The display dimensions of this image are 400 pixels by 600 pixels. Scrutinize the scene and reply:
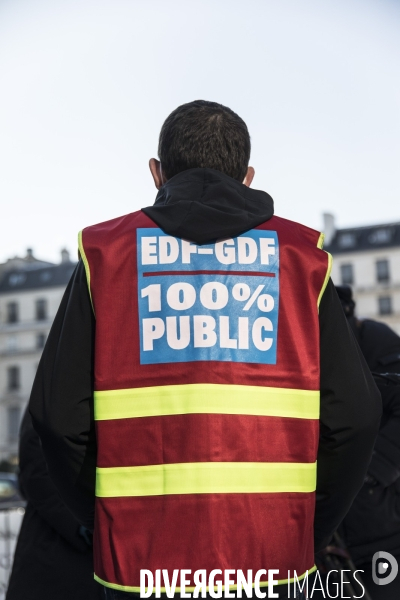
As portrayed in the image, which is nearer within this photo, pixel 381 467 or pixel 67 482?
pixel 67 482

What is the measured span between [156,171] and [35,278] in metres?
64.6

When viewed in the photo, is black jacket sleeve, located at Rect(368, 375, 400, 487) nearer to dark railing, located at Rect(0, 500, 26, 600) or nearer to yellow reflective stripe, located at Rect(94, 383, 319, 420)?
yellow reflective stripe, located at Rect(94, 383, 319, 420)

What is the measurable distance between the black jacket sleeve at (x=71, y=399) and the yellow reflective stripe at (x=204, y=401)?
6 centimetres

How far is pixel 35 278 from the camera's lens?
6562 centimetres

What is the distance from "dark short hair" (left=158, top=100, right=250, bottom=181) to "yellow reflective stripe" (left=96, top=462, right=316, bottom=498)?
0.71m

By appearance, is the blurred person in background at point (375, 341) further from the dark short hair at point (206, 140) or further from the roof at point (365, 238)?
the roof at point (365, 238)

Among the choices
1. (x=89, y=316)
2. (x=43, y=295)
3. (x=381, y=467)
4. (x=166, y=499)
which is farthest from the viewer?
(x=43, y=295)

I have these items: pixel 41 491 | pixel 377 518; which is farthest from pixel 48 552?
pixel 377 518

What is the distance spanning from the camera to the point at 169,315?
1.89 meters

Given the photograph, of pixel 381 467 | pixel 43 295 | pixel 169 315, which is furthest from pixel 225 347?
pixel 43 295

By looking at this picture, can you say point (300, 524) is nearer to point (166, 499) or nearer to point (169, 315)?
point (166, 499)

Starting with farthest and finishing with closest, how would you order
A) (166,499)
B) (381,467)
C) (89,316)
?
(381,467) → (89,316) → (166,499)

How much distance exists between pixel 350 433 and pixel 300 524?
23 cm

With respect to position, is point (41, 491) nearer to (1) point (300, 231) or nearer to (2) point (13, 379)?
(1) point (300, 231)
